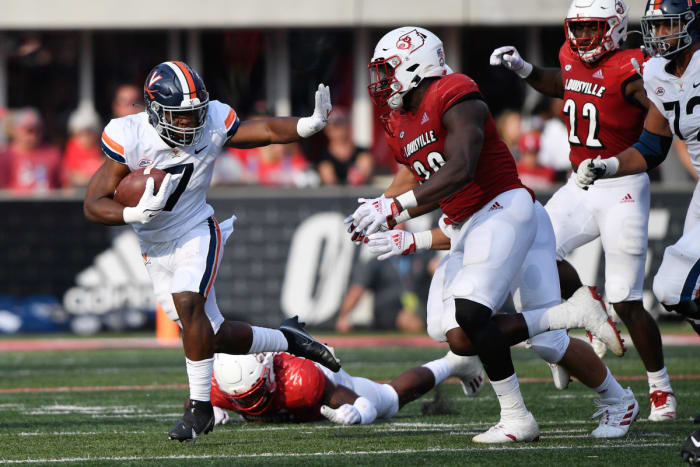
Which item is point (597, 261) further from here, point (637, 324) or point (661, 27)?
point (661, 27)

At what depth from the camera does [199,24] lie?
1380 centimetres

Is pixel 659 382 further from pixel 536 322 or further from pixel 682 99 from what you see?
pixel 682 99

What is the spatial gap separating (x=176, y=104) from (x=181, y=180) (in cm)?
36

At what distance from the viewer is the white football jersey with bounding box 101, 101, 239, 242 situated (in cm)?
551

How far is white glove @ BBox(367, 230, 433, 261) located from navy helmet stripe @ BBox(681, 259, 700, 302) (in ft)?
3.91

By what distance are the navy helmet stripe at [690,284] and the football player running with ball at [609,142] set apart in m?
1.33

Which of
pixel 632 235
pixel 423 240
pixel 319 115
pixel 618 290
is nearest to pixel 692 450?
pixel 423 240

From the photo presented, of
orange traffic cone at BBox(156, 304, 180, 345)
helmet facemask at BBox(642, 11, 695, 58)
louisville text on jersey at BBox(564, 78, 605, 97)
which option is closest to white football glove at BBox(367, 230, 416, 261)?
helmet facemask at BBox(642, 11, 695, 58)

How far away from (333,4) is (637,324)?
27.5 ft

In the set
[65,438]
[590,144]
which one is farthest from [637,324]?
[65,438]

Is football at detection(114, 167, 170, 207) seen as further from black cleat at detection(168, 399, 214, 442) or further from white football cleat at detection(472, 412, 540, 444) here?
white football cleat at detection(472, 412, 540, 444)

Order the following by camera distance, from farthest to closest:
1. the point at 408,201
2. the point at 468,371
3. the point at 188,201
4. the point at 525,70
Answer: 1. the point at 525,70
2. the point at 468,371
3. the point at 188,201
4. the point at 408,201

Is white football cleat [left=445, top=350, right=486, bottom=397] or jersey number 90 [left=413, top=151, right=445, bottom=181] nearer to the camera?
jersey number 90 [left=413, top=151, right=445, bottom=181]

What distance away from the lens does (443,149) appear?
511cm
